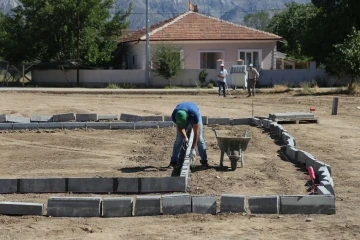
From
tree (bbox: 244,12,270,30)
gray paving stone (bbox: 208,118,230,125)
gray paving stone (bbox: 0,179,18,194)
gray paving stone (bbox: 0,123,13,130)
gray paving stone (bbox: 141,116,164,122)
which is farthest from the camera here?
tree (bbox: 244,12,270,30)

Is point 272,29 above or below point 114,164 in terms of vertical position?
above

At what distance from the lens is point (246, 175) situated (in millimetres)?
12258

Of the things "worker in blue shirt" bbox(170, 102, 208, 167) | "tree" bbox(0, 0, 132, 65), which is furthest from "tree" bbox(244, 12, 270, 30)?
"worker in blue shirt" bbox(170, 102, 208, 167)

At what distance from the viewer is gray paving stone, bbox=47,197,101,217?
30.4 ft

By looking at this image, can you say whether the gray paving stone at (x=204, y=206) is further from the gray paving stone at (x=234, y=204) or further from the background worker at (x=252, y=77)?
the background worker at (x=252, y=77)

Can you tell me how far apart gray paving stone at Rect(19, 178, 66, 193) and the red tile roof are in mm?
34646

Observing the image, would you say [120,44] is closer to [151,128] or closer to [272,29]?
[272,29]

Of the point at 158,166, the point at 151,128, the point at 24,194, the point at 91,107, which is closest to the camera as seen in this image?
the point at 24,194

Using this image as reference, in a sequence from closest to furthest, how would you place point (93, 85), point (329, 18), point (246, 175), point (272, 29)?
point (246, 175), point (329, 18), point (93, 85), point (272, 29)

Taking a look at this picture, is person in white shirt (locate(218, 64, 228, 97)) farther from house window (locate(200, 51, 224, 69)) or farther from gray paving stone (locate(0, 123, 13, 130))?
house window (locate(200, 51, 224, 69))

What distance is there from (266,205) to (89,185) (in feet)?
9.22

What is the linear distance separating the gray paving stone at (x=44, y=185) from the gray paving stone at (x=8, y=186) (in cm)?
14

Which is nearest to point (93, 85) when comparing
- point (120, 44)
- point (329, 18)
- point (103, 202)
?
point (120, 44)

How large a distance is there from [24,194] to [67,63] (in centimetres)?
3415
